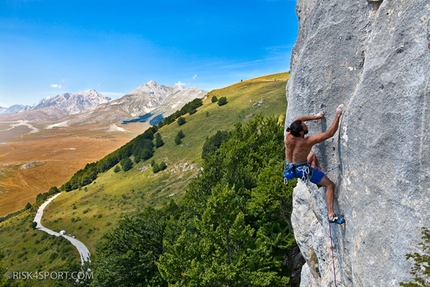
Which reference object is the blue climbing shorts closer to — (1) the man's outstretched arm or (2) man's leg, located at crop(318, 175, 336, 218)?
(2) man's leg, located at crop(318, 175, 336, 218)

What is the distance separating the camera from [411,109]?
20.0 feet

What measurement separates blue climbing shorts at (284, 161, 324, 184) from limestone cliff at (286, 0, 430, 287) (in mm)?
611

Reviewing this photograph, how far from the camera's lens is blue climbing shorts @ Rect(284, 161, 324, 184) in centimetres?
846

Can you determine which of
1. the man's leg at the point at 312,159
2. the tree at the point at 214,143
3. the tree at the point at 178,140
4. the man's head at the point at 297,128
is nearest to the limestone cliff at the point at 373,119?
the man's leg at the point at 312,159

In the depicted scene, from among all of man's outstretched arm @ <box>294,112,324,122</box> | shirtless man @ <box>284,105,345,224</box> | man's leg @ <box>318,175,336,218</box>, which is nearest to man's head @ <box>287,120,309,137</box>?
shirtless man @ <box>284,105,345,224</box>

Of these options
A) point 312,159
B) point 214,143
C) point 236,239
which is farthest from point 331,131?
point 214,143

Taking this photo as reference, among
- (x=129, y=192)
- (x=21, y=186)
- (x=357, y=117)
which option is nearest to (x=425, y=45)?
(x=357, y=117)

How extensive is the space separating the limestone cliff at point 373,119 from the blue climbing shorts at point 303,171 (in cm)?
61

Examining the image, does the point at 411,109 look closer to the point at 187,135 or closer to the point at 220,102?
the point at 187,135

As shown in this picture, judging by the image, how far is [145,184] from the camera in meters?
81.2

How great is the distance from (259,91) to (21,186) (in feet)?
433

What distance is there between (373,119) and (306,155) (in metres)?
2.26

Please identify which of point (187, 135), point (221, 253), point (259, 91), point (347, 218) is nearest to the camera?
point (347, 218)

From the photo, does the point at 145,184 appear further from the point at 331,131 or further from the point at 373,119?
the point at 373,119
